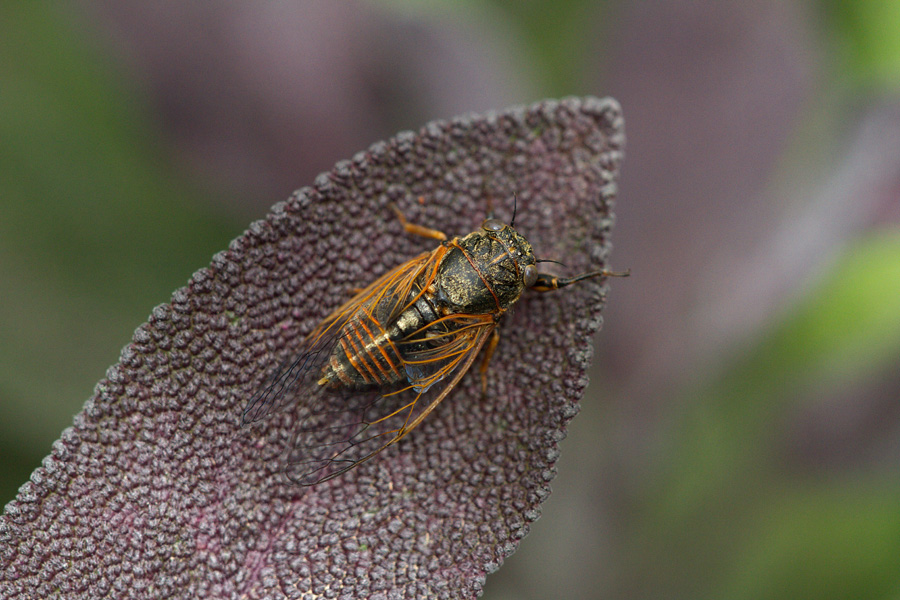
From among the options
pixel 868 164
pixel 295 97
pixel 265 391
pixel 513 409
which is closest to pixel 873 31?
pixel 868 164

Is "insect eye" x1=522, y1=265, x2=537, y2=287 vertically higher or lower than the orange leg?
higher

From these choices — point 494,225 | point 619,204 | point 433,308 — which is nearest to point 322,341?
point 433,308

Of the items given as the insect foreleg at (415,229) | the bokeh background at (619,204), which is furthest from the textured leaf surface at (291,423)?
the bokeh background at (619,204)

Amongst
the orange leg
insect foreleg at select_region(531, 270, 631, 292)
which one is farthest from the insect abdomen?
insect foreleg at select_region(531, 270, 631, 292)

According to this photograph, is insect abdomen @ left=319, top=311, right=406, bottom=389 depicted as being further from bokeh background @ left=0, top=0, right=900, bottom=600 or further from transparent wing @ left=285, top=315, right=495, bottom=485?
bokeh background @ left=0, top=0, right=900, bottom=600

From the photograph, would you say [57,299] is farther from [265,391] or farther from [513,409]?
[513,409]
